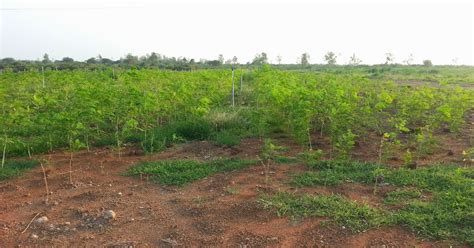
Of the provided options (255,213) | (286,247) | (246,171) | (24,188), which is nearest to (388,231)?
(286,247)

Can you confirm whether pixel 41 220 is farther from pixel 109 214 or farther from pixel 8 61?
pixel 8 61

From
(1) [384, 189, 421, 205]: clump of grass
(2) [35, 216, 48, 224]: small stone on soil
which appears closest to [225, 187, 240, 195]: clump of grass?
(1) [384, 189, 421, 205]: clump of grass

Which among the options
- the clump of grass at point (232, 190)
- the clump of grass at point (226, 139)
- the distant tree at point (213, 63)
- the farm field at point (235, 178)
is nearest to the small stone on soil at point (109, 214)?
the farm field at point (235, 178)

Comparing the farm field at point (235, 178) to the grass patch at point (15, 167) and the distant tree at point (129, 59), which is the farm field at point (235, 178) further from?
the distant tree at point (129, 59)

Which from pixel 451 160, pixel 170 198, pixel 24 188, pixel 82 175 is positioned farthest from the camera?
pixel 451 160

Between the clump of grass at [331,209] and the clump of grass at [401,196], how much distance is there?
36 cm

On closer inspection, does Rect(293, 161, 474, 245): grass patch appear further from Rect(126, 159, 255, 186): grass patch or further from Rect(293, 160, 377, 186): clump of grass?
Rect(126, 159, 255, 186): grass patch

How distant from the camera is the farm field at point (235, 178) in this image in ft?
13.5

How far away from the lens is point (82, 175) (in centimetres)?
577

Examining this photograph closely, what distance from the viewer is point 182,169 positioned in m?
5.96

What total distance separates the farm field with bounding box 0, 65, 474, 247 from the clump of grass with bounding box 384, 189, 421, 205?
0.02 m

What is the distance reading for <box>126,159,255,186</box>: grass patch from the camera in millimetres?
5602

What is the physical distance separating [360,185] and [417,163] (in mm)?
1305

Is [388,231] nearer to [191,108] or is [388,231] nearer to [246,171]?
[246,171]
